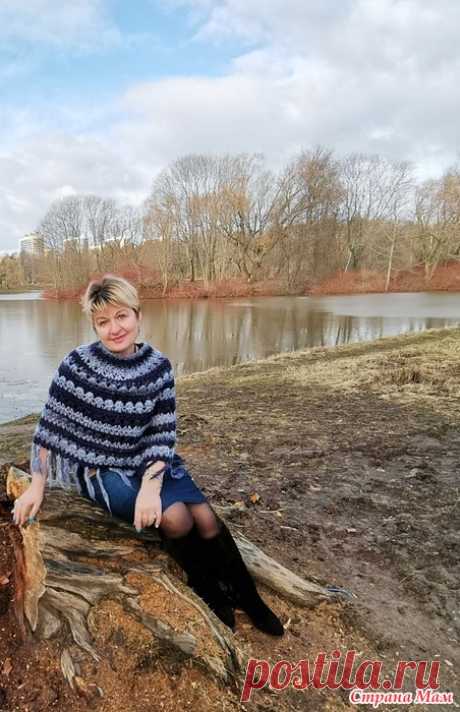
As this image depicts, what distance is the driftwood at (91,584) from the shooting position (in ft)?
5.43

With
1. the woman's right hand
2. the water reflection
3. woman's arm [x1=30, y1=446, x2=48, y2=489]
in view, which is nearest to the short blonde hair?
woman's arm [x1=30, y1=446, x2=48, y2=489]

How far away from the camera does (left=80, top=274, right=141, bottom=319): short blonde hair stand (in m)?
2.03

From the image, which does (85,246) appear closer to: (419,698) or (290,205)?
(290,205)

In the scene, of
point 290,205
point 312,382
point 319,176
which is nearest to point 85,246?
point 290,205

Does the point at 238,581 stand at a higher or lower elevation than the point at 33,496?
lower

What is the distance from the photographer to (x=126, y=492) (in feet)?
6.34

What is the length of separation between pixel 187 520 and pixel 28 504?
0.63 meters

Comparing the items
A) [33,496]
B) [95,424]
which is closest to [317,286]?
[95,424]

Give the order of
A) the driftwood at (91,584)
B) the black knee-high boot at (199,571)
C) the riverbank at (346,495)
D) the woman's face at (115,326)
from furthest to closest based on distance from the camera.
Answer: the riverbank at (346,495) < the woman's face at (115,326) < the black knee-high boot at (199,571) < the driftwood at (91,584)

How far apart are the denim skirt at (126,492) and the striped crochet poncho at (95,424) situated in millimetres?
26

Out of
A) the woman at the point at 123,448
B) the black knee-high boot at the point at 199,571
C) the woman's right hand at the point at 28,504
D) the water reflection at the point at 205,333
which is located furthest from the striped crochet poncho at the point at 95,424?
the water reflection at the point at 205,333

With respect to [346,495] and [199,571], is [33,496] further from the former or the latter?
[346,495]

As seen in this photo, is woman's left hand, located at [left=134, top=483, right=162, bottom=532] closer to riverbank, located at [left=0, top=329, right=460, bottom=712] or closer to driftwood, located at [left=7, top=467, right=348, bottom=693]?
driftwood, located at [left=7, top=467, right=348, bottom=693]

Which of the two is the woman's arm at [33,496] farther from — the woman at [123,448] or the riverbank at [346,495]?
the riverbank at [346,495]
